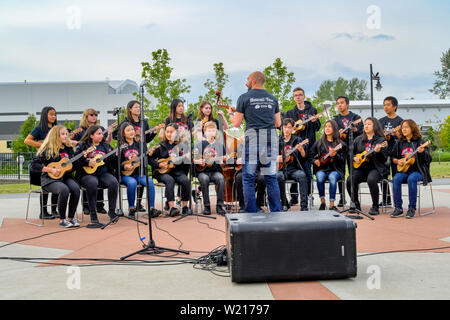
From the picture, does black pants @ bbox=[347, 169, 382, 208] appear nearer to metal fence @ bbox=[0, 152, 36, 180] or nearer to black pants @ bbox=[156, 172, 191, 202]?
black pants @ bbox=[156, 172, 191, 202]

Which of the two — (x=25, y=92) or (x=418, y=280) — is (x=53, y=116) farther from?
(x=25, y=92)

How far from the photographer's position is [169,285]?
10.3ft

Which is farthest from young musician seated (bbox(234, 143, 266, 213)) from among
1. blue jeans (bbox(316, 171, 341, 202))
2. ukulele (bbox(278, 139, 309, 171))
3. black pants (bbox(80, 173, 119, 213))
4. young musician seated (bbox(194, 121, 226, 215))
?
black pants (bbox(80, 173, 119, 213))

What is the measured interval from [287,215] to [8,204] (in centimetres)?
781

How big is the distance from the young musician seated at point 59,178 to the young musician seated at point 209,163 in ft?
6.53

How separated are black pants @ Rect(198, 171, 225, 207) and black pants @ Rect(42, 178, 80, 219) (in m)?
1.96

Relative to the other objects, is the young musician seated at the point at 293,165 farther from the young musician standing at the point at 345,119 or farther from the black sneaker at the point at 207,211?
the black sneaker at the point at 207,211

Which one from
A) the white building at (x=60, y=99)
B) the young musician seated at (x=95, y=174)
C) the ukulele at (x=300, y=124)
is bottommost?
the young musician seated at (x=95, y=174)

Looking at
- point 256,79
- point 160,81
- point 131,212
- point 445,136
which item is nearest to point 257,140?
point 256,79

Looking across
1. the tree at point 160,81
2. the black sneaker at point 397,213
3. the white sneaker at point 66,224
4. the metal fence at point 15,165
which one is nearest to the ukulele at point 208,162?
the white sneaker at point 66,224

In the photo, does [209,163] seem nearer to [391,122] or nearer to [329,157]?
[329,157]

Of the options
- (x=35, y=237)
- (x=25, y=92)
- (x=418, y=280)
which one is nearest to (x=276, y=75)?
(x=35, y=237)

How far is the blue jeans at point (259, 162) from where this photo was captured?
507 centimetres

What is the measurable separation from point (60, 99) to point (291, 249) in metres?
40.7
